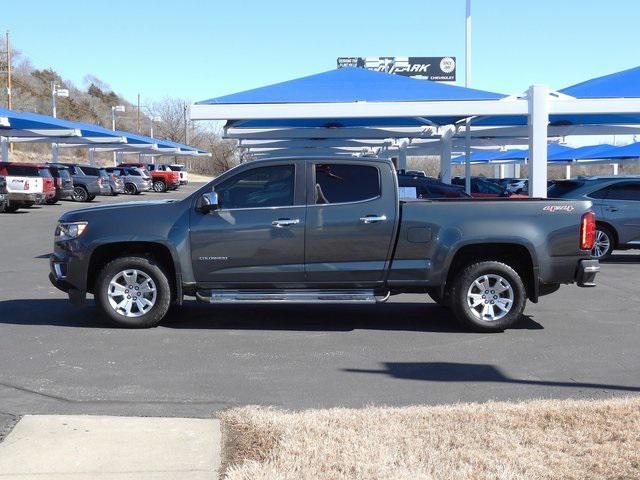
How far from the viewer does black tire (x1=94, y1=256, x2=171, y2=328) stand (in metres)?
8.84

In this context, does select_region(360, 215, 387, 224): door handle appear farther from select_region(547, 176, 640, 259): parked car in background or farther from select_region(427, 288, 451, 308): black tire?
select_region(547, 176, 640, 259): parked car in background

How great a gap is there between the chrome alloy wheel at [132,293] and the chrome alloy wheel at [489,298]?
3486mm

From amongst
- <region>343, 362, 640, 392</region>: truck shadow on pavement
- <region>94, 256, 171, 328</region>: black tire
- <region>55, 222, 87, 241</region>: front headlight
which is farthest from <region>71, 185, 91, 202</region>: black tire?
<region>343, 362, 640, 392</region>: truck shadow on pavement

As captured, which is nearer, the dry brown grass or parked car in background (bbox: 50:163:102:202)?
the dry brown grass

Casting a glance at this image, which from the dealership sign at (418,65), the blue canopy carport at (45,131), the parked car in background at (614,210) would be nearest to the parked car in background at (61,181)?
the blue canopy carport at (45,131)

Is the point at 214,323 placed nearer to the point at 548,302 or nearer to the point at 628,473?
the point at 548,302

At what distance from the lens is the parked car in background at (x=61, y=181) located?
3443cm

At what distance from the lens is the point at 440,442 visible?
5.05 meters

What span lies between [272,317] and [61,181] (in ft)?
90.9

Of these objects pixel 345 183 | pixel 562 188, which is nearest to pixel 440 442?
pixel 345 183

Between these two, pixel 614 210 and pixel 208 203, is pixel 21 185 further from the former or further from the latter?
pixel 208 203

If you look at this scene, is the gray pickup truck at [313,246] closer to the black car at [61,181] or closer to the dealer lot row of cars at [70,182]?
the dealer lot row of cars at [70,182]

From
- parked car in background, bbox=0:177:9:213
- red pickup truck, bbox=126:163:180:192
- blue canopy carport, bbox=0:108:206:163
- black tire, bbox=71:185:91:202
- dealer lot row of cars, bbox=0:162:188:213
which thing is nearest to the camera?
parked car in background, bbox=0:177:9:213

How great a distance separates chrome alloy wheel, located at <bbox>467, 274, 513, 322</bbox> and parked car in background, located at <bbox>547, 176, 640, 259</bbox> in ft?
24.3
